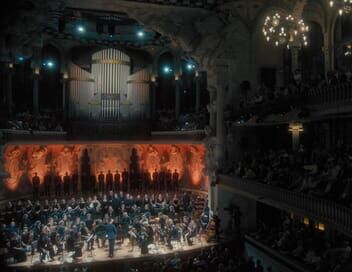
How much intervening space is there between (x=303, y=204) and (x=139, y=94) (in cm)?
1682

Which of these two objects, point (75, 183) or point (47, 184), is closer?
point (47, 184)

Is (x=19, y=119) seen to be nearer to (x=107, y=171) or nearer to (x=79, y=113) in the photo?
(x=79, y=113)

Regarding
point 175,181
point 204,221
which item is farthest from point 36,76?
point 204,221

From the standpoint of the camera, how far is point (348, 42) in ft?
53.1

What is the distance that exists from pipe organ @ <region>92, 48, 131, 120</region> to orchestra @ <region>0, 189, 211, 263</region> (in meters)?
7.32

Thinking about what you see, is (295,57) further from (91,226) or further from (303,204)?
(91,226)

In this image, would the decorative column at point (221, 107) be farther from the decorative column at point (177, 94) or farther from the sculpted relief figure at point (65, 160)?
the sculpted relief figure at point (65, 160)

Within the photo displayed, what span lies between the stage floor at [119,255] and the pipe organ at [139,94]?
11146mm

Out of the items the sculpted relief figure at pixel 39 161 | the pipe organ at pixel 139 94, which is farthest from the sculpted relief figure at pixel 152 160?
the sculpted relief figure at pixel 39 161

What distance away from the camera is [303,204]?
11.6 meters

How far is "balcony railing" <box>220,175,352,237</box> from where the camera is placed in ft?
32.0

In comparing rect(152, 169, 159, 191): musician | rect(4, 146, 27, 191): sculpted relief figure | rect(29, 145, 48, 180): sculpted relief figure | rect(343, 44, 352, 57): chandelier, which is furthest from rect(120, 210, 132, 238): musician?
rect(343, 44, 352, 57): chandelier

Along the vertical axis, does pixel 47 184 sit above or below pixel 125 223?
above

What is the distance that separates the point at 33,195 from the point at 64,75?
7.61m
